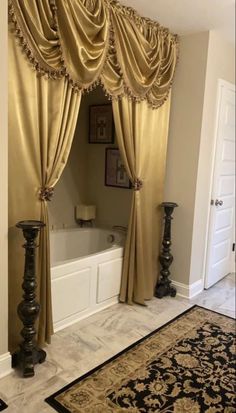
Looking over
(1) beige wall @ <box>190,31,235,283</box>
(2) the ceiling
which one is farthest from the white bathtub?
(2) the ceiling

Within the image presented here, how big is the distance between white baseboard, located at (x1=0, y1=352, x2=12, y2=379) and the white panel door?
7.38 ft

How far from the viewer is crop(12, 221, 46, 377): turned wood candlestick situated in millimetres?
2037

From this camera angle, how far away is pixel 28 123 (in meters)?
2.10

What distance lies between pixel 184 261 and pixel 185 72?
1832 millimetres

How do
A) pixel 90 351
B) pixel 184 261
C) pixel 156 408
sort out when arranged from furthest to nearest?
pixel 184 261 → pixel 90 351 → pixel 156 408

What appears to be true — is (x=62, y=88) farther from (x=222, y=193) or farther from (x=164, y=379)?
(x=222, y=193)

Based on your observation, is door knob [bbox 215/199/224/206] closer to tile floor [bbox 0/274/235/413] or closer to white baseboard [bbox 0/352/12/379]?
tile floor [bbox 0/274/235/413]

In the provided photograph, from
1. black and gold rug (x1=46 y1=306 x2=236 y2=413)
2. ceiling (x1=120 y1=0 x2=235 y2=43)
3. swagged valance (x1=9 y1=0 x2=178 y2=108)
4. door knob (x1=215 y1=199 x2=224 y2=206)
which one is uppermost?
→ ceiling (x1=120 y1=0 x2=235 y2=43)

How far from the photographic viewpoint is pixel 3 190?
6.41 feet

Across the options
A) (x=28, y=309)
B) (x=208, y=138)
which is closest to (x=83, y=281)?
(x=28, y=309)

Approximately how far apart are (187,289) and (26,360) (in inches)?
71.6

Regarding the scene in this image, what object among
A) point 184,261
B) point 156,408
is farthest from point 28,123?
point 184,261

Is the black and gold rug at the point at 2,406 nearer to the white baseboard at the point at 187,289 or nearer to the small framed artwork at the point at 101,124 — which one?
the white baseboard at the point at 187,289

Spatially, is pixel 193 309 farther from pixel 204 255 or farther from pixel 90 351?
pixel 90 351
